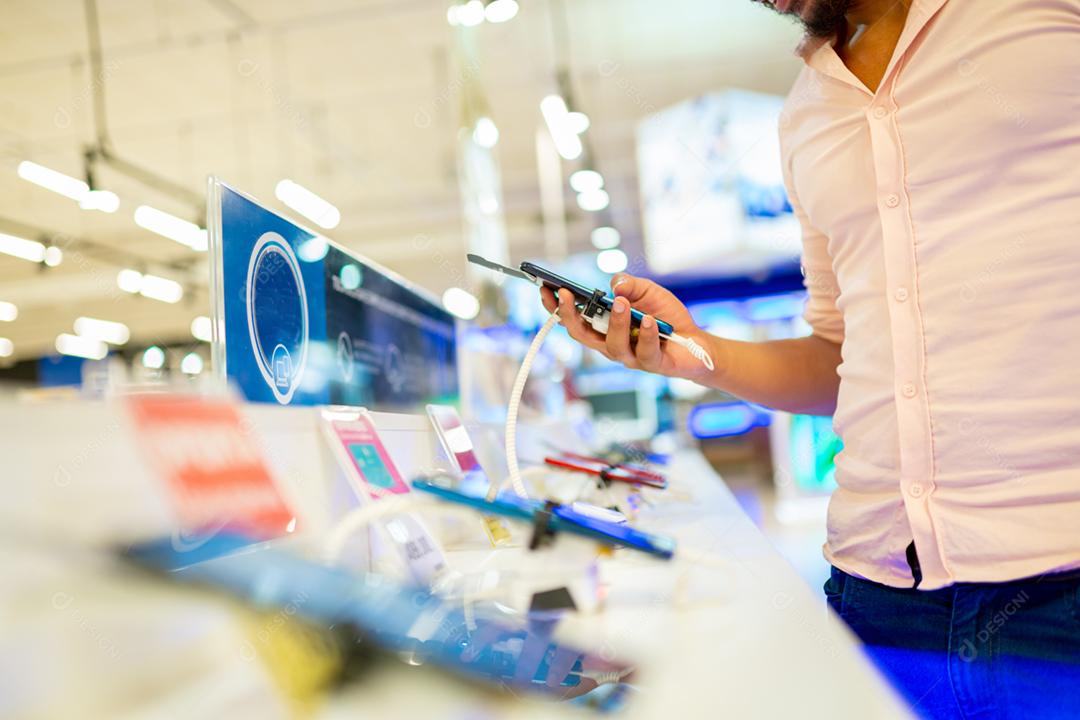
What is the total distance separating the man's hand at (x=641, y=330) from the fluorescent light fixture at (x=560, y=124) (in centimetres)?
402

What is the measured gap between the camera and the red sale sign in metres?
0.59

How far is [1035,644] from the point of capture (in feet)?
2.52

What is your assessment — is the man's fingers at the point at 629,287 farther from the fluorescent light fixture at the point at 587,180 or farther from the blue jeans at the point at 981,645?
the fluorescent light fixture at the point at 587,180

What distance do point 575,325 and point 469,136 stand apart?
118 inches

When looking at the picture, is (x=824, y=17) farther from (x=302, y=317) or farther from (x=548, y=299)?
(x=302, y=317)

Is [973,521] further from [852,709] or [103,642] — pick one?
[103,642]

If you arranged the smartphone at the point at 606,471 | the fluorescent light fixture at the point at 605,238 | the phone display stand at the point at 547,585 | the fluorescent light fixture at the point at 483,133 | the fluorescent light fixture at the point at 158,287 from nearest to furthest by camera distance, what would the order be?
1. the phone display stand at the point at 547,585
2. the smartphone at the point at 606,471
3. the fluorescent light fixture at the point at 483,133
4. the fluorescent light fixture at the point at 158,287
5. the fluorescent light fixture at the point at 605,238

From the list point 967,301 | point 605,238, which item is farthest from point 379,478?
point 605,238

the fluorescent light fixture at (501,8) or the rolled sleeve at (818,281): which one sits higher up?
the fluorescent light fixture at (501,8)

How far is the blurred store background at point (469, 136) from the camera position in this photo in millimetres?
5246

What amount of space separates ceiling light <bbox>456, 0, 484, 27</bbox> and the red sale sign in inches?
151

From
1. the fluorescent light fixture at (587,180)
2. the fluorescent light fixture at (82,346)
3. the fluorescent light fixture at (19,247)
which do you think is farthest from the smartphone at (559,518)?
the fluorescent light fixture at (82,346)

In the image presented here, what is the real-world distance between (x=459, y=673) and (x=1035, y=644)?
1.99 feet

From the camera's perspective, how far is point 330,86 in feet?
23.3
